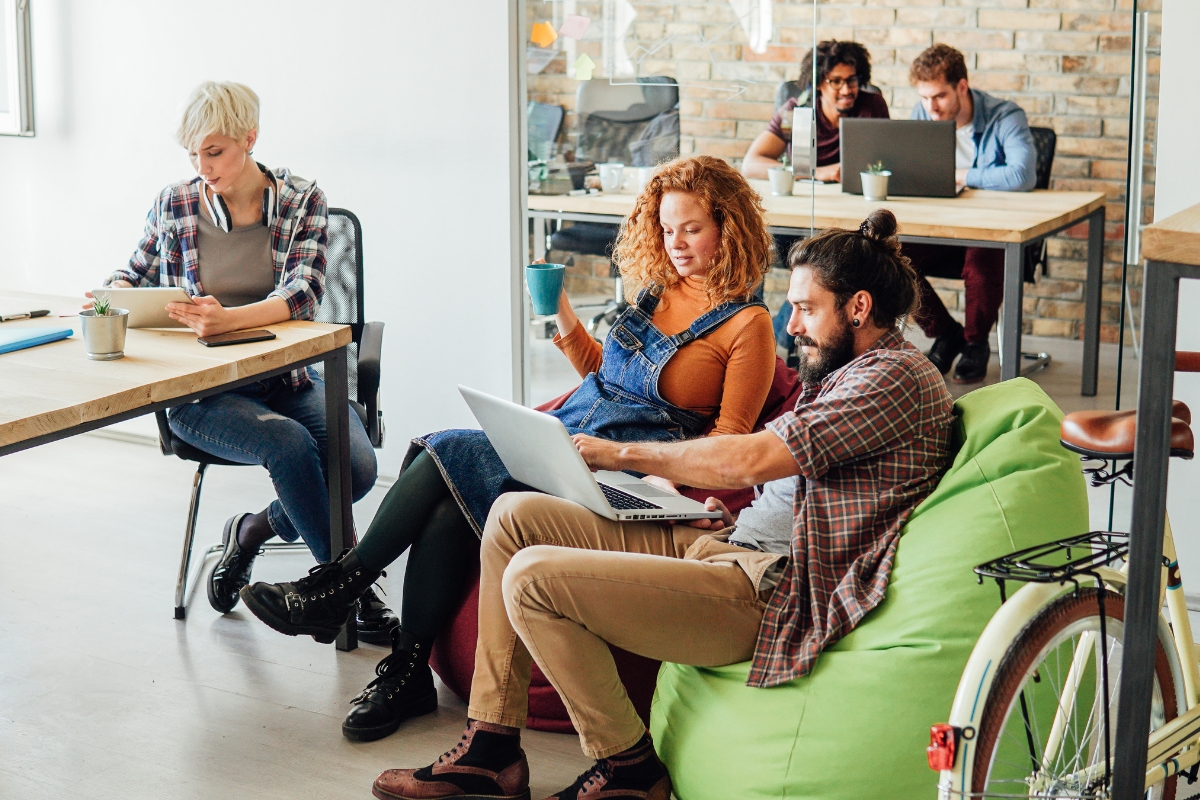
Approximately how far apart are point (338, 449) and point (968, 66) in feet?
6.61

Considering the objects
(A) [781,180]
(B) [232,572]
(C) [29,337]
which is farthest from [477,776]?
(A) [781,180]

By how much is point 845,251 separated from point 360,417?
1.44 metres

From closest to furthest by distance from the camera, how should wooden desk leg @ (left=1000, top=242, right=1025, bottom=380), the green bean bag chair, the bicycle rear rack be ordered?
the bicycle rear rack < the green bean bag chair < wooden desk leg @ (left=1000, top=242, right=1025, bottom=380)

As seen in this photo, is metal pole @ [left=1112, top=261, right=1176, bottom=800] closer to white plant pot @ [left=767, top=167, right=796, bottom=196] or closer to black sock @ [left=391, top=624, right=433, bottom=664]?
black sock @ [left=391, top=624, right=433, bottom=664]

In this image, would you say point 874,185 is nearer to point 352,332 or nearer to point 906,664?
point 352,332


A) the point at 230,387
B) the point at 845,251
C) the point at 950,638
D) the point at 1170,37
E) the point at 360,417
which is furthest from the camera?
the point at 360,417

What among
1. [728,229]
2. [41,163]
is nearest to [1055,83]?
[728,229]

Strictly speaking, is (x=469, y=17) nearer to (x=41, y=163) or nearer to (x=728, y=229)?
(x=728, y=229)

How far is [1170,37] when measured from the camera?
2773mm

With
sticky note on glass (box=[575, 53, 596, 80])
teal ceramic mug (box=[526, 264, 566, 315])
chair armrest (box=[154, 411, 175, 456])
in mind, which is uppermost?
sticky note on glass (box=[575, 53, 596, 80])

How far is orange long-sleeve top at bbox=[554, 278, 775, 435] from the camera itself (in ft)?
7.99

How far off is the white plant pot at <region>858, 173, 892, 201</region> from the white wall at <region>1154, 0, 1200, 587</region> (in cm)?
73

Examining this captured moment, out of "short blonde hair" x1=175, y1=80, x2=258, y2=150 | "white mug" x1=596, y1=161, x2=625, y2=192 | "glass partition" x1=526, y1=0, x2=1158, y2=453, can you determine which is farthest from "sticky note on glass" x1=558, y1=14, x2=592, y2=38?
"short blonde hair" x1=175, y1=80, x2=258, y2=150

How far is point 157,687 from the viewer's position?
260cm
